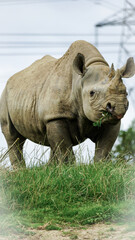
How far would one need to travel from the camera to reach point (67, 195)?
6402 mm

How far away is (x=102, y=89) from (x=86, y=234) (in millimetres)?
2587

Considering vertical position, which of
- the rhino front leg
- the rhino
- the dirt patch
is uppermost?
the rhino

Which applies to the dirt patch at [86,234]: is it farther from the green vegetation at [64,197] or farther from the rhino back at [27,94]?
the rhino back at [27,94]

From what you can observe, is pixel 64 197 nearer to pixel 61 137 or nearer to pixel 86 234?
pixel 86 234

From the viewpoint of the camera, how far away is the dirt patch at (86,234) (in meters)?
5.37

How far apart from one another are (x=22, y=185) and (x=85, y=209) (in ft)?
3.05

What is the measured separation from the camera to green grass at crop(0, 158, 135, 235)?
596 cm

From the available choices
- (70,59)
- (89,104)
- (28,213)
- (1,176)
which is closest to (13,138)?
(70,59)

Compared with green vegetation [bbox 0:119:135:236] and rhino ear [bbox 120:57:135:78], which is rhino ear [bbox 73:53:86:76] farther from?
green vegetation [bbox 0:119:135:236]

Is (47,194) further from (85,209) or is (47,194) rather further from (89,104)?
(89,104)

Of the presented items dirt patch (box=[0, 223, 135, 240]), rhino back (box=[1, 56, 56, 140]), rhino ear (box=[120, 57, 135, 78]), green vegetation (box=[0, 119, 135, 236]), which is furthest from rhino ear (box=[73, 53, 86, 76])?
dirt patch (box=[0, 223, 135, 240])

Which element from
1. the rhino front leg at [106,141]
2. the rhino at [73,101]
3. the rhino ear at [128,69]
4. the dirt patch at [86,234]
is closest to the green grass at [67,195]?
the dirt patch at [86,234]

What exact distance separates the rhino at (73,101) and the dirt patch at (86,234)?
1.97m

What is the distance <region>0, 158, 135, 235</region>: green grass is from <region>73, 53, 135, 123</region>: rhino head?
878mm
